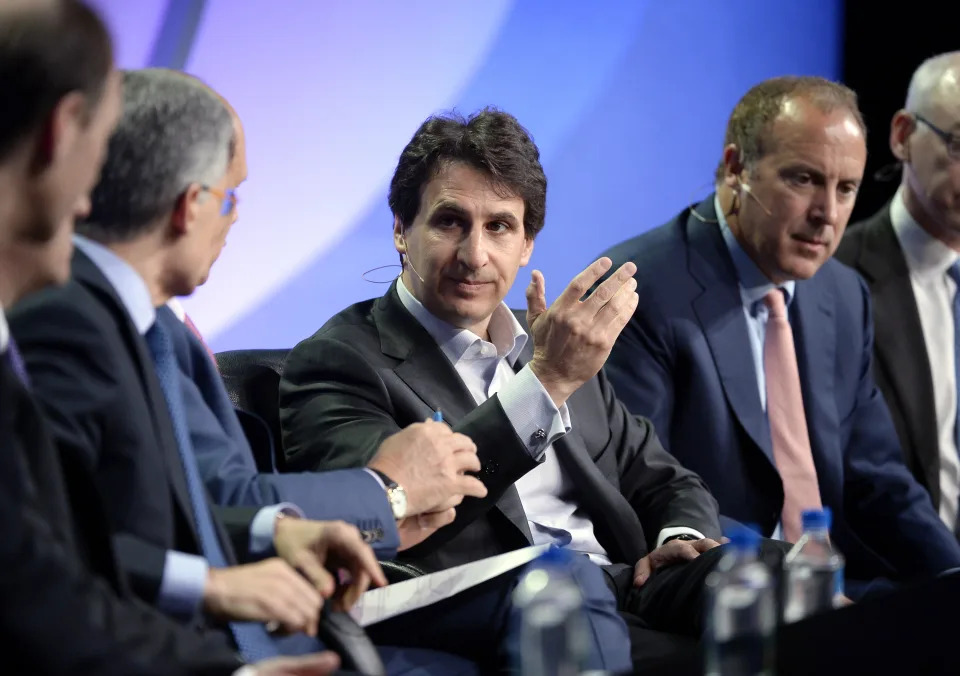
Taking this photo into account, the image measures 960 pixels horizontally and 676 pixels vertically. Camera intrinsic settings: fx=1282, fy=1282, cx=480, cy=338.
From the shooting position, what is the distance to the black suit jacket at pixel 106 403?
1554mm

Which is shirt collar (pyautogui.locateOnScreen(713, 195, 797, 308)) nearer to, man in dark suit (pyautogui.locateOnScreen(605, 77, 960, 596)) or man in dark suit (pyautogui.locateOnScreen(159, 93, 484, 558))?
man in dark suit (pyautogui.locateOnScreen(605, 77, 960, 596))

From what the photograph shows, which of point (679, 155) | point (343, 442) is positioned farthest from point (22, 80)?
point (679, 155)

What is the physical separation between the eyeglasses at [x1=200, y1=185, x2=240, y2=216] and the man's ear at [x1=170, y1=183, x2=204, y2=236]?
0.03 meters

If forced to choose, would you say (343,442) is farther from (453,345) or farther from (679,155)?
(679,155)

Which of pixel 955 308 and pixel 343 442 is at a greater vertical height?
pixel 955 308

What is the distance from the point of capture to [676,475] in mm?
2828

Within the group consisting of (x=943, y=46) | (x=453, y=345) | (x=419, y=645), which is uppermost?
(x=943, y=46)

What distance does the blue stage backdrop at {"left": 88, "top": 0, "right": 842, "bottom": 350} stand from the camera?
3.44 m

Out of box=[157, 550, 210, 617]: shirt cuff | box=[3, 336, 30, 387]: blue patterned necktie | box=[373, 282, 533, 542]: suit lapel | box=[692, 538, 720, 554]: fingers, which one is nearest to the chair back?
box=[373, 282, 533, 542]: suit lapel

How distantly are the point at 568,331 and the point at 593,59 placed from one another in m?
2.16

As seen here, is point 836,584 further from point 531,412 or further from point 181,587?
point 181,587

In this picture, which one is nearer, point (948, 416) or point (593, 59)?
point (948, 416)

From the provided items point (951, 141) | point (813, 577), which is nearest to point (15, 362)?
point (813, 577)

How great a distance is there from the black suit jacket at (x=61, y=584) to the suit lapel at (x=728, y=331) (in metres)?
1.93
